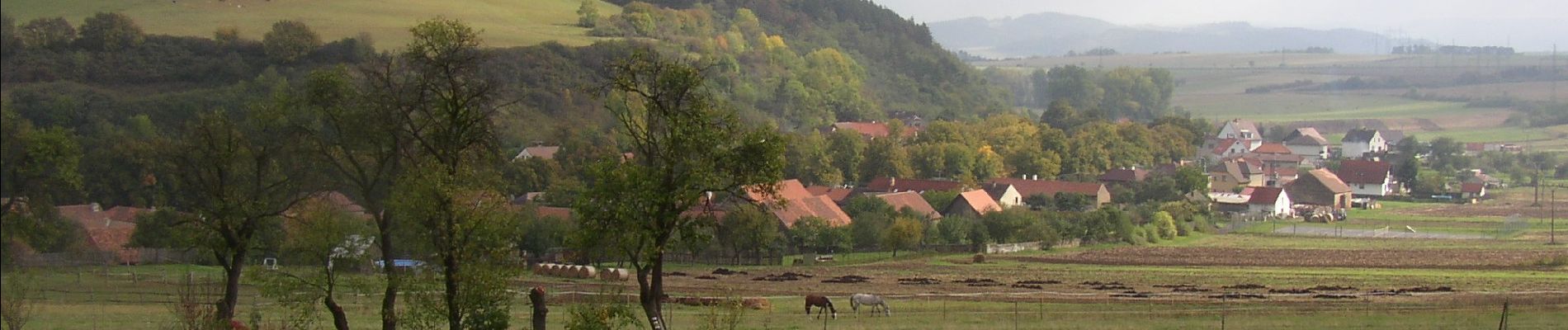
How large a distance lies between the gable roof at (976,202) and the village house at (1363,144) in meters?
49.6

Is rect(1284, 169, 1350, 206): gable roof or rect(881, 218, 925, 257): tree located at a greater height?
rect(881, 218, 925, 257): tree

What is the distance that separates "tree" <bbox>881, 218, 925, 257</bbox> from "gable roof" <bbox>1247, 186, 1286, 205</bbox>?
25.1 metres

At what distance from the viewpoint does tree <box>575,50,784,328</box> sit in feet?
63.2

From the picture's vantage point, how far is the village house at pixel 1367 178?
83188mm

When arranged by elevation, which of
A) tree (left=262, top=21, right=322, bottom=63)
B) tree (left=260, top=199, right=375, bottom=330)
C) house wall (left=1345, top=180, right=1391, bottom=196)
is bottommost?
house wall (left=1345, top=180, right=1391, bottom=196)

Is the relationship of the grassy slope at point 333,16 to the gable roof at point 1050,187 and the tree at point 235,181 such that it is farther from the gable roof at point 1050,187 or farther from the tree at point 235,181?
the tree at point 235,181

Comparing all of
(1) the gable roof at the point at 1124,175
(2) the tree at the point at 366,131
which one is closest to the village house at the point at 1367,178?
(1) the gable roof at the point at 1124,175

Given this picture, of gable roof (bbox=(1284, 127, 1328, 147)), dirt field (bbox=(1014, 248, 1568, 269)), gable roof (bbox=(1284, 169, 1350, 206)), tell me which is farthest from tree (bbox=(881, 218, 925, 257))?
gable roof (bbox=(1284, 127, 1328, 147))

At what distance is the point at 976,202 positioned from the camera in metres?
63.8

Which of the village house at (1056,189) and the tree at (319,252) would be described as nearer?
the tree at (319,252)

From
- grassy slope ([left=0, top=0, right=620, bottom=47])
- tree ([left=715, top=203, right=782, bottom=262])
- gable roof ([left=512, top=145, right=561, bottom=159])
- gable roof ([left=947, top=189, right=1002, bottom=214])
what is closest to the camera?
tree ([left=715, top=203, right=782, bottom=262])

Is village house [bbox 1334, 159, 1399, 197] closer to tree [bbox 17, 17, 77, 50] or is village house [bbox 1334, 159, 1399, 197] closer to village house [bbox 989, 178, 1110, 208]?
village house [bbox 989, 178, 1110, 208]

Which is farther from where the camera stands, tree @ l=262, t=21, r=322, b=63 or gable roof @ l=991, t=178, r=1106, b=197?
tree @ l=262, t=21, r=322, b=63

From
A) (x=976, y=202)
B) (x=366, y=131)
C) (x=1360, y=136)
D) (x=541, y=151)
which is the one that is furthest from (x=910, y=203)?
(x=1360, y=136)
